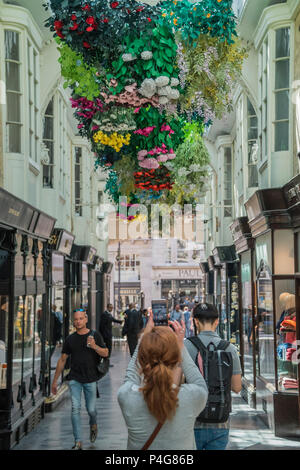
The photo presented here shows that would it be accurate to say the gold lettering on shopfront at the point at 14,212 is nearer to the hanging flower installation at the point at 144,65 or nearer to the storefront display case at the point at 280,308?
the hanging flower installation at the point at 144,65

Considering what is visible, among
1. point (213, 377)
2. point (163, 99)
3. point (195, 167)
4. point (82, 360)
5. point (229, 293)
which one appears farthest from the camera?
point (229, 293)

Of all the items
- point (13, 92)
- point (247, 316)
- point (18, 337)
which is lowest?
point (18, 337)

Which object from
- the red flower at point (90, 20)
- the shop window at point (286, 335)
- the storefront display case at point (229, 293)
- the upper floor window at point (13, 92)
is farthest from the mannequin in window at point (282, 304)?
the storefront display case at point (229, 293)

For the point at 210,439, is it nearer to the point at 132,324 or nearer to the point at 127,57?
the point at 127,57

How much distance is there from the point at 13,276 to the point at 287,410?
4.48 meters

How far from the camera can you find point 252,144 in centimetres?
1538

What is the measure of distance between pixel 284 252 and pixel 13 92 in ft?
16.3

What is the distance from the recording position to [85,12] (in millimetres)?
5727

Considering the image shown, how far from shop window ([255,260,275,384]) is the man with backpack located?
5625 millimetres

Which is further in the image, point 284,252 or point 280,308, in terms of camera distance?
point 280,308

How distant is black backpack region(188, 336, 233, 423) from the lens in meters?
5.08

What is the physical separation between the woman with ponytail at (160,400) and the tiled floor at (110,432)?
4.32m

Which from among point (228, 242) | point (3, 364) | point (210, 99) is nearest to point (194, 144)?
point (210, 99)

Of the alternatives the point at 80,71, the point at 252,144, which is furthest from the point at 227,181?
the point at 80,71
